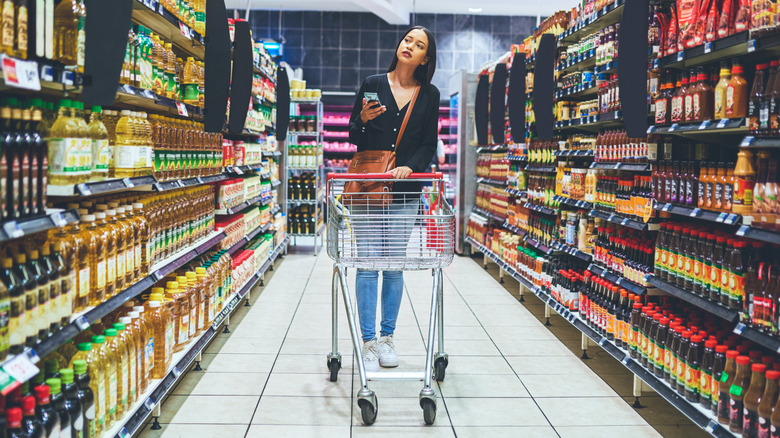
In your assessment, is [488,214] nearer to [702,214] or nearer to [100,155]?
[702,214]

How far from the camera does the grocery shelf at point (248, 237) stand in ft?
18.9

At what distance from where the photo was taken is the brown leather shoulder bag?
3.77 metres

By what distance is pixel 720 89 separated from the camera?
10.3 ft

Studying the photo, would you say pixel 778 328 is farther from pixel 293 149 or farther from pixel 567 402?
pixel 293 149

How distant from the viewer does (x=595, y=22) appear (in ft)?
15.8

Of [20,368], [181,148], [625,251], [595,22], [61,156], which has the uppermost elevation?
[595,22]

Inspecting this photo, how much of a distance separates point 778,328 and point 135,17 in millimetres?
3345

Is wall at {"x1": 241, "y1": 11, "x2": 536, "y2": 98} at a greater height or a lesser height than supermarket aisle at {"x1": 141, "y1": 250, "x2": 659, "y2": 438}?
greater

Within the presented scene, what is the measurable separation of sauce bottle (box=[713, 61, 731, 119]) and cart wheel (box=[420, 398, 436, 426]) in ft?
6.06

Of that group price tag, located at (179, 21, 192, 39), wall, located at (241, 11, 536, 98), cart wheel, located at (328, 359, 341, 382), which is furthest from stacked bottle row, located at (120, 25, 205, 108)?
wall, located at (241, 11, 536, 98)

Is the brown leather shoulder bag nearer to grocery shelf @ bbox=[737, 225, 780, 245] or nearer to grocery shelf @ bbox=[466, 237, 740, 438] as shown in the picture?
grocery shelf @ bbox=[466, 237, 740, 438]

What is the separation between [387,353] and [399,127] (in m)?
1.29

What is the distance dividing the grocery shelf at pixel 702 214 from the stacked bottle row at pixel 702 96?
42 centimetres

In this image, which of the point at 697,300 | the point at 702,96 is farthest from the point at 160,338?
the point at 702,96
